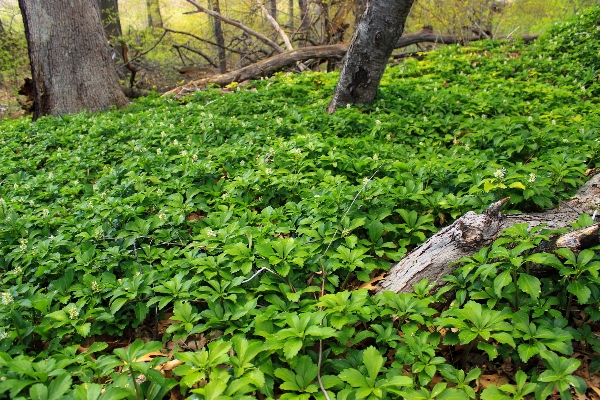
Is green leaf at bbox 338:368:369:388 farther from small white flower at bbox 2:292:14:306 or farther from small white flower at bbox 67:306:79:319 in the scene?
small white flower at bbox 2:292:14:306

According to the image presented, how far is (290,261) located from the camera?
2273mm

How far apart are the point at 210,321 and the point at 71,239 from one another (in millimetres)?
1611

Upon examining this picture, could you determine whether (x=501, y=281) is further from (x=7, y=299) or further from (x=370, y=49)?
(x=370, y=49)

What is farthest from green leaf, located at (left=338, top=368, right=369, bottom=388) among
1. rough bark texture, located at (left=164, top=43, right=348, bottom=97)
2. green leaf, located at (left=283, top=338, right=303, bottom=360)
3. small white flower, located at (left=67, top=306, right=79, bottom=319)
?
rough bark texture, located at (left=164, top=43, right=348, bottom=97)

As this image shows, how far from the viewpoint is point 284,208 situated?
3037 mm

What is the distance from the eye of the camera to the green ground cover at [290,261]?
1711 millimetres

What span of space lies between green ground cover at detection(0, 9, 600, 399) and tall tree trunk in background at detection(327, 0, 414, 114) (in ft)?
1.32

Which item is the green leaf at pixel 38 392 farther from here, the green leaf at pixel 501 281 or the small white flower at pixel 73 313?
the green leaf at pixel 501 281

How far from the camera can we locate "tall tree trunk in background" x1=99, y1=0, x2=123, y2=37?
1098cm

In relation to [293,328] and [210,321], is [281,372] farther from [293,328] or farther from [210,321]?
[210,321]

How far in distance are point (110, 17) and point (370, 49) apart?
30.6ft

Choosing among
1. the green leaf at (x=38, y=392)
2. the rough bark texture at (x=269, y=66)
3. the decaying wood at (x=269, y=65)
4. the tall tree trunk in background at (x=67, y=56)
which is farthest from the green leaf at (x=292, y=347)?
the rough bark texture at (x=269, y=66)

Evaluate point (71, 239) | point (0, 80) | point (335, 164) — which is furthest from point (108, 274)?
point (0, 80)

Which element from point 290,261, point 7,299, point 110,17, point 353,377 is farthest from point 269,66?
point 353,377
